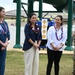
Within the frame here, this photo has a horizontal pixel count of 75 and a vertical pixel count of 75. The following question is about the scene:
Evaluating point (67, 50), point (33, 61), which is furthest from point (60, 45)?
point (67, 50)

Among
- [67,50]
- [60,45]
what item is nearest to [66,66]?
[60,45]

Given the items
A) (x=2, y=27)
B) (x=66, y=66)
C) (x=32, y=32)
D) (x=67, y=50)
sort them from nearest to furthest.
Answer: (x=2, y=27), (x=32, y=32), (x=66, y=66), (x=67, y=50)

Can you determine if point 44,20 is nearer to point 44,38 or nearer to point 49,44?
point 44,38

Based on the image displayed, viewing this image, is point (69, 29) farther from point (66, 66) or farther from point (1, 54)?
point (1, 54)

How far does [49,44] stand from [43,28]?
926 centimetres

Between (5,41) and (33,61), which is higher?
(5,41)

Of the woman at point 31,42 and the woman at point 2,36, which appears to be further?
the woman at point 31,42

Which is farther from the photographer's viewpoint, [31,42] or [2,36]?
[31,42]

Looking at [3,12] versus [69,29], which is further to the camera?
[69,29]

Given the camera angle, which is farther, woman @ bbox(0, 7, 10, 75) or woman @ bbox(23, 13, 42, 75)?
woman @ bbox(23, 13, 42, 75)

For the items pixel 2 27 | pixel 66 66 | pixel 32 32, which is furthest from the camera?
pixel 66 66

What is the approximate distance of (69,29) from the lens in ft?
54.2

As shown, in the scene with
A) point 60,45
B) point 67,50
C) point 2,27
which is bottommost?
point 67,50

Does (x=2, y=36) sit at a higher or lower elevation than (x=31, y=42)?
higher
